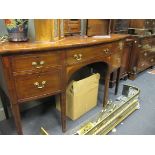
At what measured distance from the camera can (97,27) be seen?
1.53m

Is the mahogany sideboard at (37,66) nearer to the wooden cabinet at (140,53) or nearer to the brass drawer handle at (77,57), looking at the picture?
the brass drawer handle at (77,57)

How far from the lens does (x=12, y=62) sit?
0.90 meters

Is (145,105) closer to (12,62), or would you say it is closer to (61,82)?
(61,82)

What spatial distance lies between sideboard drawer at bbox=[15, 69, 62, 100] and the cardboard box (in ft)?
1.01

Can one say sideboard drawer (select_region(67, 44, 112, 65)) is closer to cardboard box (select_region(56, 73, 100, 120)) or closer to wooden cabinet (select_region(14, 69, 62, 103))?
wooden cabinet (select_region(14, 69, 62, 103))

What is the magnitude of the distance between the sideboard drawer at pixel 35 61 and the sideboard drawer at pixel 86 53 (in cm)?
10

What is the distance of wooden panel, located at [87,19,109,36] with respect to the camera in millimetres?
1476

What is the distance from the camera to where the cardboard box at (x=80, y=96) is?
143cm

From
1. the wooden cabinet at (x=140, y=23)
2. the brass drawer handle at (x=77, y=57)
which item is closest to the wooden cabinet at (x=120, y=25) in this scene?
the wooden cabinet at (x=140, y=23)

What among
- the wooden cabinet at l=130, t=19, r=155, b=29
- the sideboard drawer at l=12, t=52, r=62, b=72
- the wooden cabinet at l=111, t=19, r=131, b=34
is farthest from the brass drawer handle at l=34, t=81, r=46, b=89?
the wooden cabinet at l=130, t=19, r=155, b=29

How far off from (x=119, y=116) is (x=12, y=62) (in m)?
1.09

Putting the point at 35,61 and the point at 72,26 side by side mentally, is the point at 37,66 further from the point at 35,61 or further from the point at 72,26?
the point at 72,26

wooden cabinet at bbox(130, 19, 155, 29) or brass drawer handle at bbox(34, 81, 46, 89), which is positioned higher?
wooden cabinet at bbox(130, 19, 155, 29)

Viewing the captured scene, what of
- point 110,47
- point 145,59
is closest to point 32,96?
point 110,47
